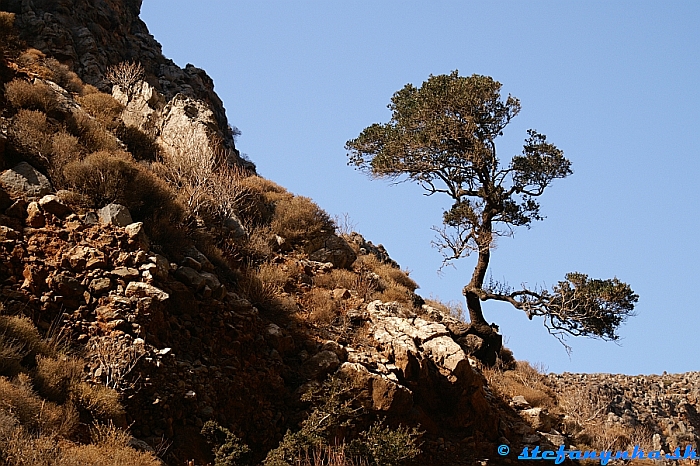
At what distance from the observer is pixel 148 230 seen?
11633mm

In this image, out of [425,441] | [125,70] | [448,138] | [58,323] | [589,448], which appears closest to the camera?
[58,323]

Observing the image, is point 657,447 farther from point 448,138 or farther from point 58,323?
point 58,323

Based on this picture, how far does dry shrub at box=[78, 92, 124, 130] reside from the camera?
1633 centimetres

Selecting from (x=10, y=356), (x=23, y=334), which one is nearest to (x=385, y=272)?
(x=23, y=334)

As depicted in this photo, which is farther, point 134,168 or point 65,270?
point 134,168

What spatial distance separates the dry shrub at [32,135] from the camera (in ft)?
38.6

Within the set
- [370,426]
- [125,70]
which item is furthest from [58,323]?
[125,70]

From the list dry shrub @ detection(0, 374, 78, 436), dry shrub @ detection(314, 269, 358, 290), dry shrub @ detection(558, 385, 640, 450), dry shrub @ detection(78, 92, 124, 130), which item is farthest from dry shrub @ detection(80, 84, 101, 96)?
dry shrub @ detection(558, 385, 640, 450)

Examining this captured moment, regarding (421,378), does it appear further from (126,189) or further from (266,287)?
(126,189)

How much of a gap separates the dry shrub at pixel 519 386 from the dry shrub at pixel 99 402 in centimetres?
845

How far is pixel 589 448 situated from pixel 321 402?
591 centimetres

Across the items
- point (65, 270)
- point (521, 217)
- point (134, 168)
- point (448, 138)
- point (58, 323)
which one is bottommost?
point (58, 323)

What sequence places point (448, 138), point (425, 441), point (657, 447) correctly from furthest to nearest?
point (448, 138), point (657, 447), point (425, 441)

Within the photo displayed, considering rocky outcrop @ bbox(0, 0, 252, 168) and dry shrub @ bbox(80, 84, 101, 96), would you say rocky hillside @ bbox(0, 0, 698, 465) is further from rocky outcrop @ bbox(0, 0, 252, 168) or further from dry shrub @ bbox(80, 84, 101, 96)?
rocky outcrop @ bbox(0, 0, 252, 168)
